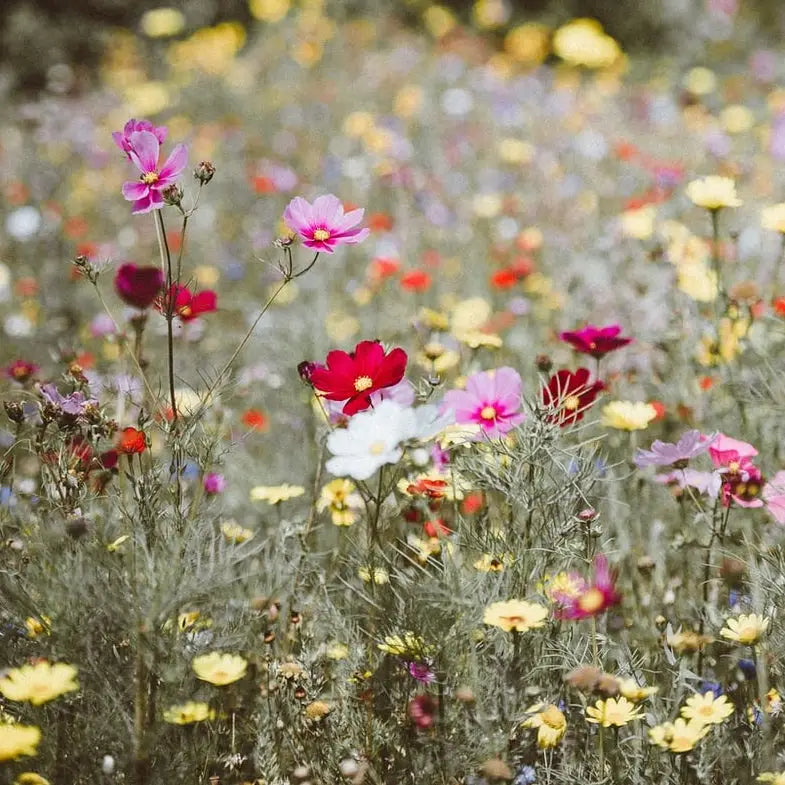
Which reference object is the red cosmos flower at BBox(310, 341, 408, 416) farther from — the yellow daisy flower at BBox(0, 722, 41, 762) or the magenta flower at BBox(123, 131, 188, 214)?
the yellow daisy flower at BBox(0, 722, 41, 762)

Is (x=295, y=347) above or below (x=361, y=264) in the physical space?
above

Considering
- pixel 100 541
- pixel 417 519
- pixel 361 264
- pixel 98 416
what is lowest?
pixel 361 264

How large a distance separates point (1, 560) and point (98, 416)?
8.5 inches

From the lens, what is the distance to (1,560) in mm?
1094

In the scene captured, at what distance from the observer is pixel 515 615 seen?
0.96m

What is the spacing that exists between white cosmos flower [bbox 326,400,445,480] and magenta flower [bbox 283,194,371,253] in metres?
0.22

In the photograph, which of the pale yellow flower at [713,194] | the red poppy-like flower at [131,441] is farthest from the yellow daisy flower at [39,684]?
the pale yellow flower at [713,194]

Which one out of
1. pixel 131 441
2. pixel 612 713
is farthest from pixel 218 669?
pixel 612 713

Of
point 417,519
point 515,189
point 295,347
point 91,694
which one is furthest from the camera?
point 515,189

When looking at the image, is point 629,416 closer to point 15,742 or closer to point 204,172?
point 204,172

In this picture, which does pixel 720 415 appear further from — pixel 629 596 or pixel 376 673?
pixel 376 673

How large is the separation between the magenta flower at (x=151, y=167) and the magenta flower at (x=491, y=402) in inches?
17.8

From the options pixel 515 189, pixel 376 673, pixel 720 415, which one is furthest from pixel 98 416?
pixel 515 189

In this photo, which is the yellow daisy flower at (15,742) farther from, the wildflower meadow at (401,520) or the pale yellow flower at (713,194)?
the pale yellow flower at (713,194)
